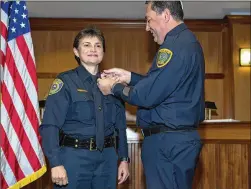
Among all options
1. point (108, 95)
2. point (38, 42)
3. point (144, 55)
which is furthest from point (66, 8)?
point (108, 95)

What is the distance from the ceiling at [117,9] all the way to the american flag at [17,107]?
352 cm

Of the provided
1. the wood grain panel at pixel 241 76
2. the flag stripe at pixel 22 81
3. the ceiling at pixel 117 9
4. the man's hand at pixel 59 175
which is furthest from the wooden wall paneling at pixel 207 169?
the wood grain panel at pixel 241 76

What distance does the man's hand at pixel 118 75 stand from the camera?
8.71ft

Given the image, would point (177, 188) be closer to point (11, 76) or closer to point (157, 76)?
point (157, 76)

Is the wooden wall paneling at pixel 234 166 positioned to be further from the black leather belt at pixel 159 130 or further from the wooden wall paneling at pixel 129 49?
the wooden wall paneling at pixel 129 49

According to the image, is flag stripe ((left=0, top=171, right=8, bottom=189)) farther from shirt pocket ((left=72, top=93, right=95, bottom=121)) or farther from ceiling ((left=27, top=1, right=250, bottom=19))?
ceiling ((left=27, top=1, right=250, bottom=19))

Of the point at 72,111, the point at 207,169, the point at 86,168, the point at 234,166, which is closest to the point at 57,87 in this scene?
the point at 72,111

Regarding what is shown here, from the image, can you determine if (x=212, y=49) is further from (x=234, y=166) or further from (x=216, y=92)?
(x=234, y=166)

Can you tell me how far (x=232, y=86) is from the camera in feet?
23.4

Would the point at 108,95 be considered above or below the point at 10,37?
below

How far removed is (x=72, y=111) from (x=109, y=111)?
0.23 m

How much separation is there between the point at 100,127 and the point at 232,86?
16.1 feet

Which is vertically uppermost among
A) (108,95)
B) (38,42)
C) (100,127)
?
(38,42)

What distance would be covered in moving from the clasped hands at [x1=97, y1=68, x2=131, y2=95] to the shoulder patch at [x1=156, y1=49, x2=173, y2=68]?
308 millimetres
